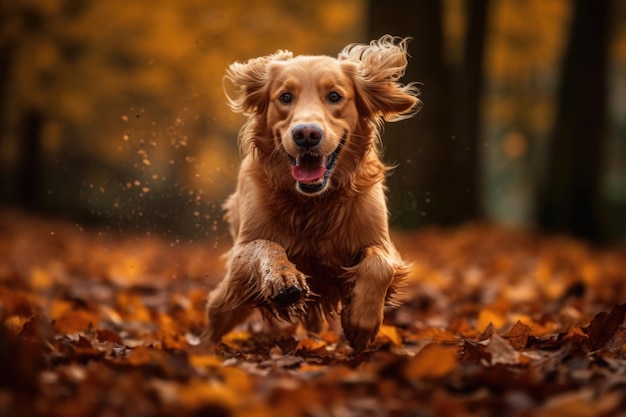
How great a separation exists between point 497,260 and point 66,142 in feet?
59.9

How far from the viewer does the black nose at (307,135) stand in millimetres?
4117

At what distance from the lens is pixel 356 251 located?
4.49 meters

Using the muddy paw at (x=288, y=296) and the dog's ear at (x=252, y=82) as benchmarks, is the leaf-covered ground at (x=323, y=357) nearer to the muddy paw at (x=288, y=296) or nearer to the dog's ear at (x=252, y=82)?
the muddy paw at (x=288, y=296)

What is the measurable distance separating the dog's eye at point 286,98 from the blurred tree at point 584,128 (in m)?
9.88

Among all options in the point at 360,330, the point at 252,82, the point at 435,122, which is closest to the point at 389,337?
the point at 360,330

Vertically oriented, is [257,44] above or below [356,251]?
above

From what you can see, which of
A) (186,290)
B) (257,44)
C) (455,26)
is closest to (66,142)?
(257,44)

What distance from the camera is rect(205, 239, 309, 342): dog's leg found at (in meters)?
3.98

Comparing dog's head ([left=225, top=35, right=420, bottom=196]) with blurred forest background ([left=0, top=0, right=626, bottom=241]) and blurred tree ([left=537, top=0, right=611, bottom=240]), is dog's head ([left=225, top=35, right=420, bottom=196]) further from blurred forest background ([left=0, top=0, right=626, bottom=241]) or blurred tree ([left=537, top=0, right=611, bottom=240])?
blurred tree ([left=537, top=0, right=611, bottom=240])

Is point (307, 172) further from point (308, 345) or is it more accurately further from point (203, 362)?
point (203, 362)

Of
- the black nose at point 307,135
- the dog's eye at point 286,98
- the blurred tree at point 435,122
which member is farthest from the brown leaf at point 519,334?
the blurred tree at point 435,122

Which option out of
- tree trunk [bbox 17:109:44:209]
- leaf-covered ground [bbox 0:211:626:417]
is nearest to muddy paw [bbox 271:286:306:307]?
leaf-covered ground [bbox 0:211:626:417]

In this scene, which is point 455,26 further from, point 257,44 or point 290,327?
point 290,327

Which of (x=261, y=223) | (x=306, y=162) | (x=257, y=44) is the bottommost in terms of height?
(x=261, y=223)
